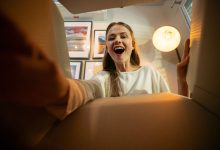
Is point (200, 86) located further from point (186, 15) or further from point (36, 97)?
point (186, 15)

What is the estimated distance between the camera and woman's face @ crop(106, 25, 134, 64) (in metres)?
1.20

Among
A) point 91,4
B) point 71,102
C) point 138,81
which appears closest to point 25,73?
point 71,102

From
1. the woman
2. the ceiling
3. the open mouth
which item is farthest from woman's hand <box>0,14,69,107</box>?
the open mouth

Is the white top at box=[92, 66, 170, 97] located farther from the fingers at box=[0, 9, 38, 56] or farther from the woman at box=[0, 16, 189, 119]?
the fingers at box=[0, 9, 38, 56]

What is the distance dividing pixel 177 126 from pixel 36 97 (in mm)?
246

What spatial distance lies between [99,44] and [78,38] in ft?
0.51

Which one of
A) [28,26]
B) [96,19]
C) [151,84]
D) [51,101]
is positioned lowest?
[151,84]

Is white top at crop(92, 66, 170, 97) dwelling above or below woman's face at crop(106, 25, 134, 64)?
below

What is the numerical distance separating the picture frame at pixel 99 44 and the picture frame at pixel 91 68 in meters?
0.06

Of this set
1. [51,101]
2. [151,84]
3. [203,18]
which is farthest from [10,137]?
[151,84]

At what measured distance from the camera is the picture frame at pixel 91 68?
155cm

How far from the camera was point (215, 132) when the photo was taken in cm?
39

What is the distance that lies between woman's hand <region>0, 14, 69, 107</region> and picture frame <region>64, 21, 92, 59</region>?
4.23 ft

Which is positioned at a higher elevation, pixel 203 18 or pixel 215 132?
pixel 203 18
